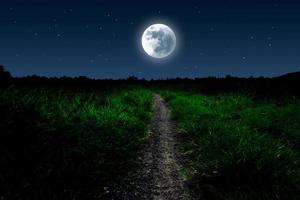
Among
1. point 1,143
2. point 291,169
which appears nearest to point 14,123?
point 1,143

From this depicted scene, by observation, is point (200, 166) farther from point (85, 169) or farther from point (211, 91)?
point (211, 91)

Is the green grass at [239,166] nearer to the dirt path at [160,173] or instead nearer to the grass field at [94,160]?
the grass field at [94,160]

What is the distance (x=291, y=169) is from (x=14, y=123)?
4686 mm

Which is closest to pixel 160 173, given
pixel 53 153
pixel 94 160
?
pixel 94 160

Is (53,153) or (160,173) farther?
(160,173)

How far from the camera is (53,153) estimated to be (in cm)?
500

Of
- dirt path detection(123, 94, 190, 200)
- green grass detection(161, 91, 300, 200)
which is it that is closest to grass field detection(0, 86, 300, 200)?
green grass detection(161, 91, 300, 200)

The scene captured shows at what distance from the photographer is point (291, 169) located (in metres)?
5.39

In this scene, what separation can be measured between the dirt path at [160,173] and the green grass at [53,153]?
13.0 inches

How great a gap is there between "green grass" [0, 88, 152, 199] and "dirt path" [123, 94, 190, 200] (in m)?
0.33

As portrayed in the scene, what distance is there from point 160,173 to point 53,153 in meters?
1.90

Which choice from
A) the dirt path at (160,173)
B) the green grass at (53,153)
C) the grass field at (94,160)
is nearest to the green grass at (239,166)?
the grass field at (94,160)

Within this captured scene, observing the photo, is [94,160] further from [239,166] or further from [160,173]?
[239,166]

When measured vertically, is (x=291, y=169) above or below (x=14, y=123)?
below
